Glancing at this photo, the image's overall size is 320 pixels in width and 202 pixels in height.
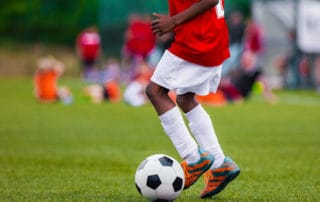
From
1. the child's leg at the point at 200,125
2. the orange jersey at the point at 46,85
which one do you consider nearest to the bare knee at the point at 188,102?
the child's leg at the point at 200,125

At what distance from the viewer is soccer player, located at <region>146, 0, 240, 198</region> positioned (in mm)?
6398

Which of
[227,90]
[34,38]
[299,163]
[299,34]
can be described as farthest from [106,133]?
[34,38]

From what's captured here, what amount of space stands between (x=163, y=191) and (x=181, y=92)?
35.4 inches

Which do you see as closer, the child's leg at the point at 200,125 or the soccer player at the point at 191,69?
the soccer player at the point at 191,69

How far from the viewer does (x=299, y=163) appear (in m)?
9.12

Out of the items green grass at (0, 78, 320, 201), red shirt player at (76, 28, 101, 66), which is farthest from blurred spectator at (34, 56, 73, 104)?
red shirt player at (76, 28, 101, 66)

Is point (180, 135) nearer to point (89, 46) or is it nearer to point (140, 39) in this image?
point (140, 39)

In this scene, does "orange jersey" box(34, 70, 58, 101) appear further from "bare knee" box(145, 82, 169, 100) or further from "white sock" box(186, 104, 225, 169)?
"bare knee" box(145, 82, 169, 100)

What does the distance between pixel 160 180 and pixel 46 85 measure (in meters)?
16.0

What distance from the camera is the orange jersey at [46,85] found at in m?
21.7

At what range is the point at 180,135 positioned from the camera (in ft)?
21.3

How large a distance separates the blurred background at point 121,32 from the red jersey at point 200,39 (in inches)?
795

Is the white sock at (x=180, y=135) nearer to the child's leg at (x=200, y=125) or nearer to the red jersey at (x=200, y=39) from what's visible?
the child's leg at (x=200, y=125)

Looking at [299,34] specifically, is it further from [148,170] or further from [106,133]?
[148,170]
